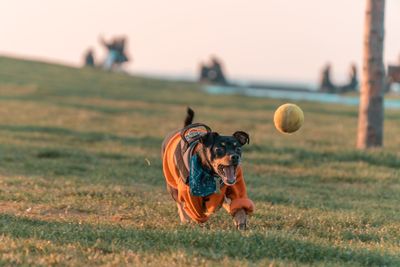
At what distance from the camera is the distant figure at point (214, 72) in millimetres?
49375

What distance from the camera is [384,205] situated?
29.1ft

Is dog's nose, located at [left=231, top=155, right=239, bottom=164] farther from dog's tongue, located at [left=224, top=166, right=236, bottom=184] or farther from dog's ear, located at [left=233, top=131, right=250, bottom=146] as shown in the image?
dog's ear, located at [left=233, top=131, right=250, bottom=146]

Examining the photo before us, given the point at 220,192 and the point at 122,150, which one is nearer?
the point at 220,192

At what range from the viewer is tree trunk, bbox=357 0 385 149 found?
1405cm

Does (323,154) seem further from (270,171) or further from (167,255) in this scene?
(167,255)

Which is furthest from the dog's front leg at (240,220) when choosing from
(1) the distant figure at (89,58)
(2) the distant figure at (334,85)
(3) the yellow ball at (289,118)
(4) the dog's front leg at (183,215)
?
(1) the distant figure at (89,58)

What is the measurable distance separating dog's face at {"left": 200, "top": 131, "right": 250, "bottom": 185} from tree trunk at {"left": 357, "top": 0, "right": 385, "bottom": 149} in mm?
8410

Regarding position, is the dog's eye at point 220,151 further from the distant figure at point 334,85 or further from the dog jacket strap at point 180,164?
the distant figure at point 334,85

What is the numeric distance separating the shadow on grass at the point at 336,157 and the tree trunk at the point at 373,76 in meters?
1.06

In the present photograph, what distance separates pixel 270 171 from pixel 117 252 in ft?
21.3

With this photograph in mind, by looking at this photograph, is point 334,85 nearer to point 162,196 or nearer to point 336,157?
point 336,157

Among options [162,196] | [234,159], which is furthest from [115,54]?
[234,159]

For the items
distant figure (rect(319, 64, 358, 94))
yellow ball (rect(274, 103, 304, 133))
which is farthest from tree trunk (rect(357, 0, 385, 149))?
distant figure (rect(319, 64, 358, 94))

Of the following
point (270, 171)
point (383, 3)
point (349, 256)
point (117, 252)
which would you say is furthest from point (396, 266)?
point (383, 3)
